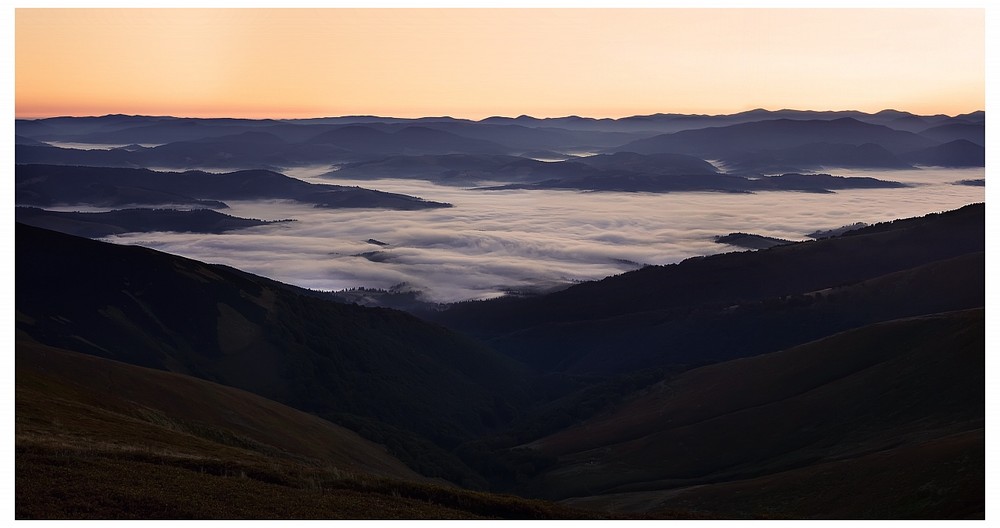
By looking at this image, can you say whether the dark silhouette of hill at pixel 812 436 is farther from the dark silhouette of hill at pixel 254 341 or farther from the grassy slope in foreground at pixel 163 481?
the grassy slope in foreground at pixel 163 481

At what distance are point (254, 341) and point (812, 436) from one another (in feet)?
268

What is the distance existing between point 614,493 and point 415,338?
278 ft

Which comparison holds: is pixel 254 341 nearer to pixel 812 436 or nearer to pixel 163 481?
pixel 812 436

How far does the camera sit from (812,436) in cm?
8188

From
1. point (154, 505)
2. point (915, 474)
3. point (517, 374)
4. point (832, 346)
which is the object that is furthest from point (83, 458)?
point (517, 374)

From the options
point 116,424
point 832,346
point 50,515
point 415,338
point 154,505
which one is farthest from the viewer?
point 415,338

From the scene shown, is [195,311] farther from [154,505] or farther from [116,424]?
[154,505]

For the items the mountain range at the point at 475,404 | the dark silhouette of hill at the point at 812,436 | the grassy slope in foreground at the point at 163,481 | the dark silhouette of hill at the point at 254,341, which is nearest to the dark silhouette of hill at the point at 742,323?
the mountain range at the point at 475,404

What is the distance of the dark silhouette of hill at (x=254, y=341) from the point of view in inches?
4220

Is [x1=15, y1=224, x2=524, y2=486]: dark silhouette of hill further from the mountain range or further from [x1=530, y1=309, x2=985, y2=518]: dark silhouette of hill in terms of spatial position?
[x1=530, y1=309, x2=985, y2=518]: dark silhouette of hill

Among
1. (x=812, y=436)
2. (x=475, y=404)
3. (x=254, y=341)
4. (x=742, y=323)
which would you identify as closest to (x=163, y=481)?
(x=812, y=436)

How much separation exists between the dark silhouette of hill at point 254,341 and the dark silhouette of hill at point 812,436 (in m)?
20.6

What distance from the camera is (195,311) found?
4919 inches
